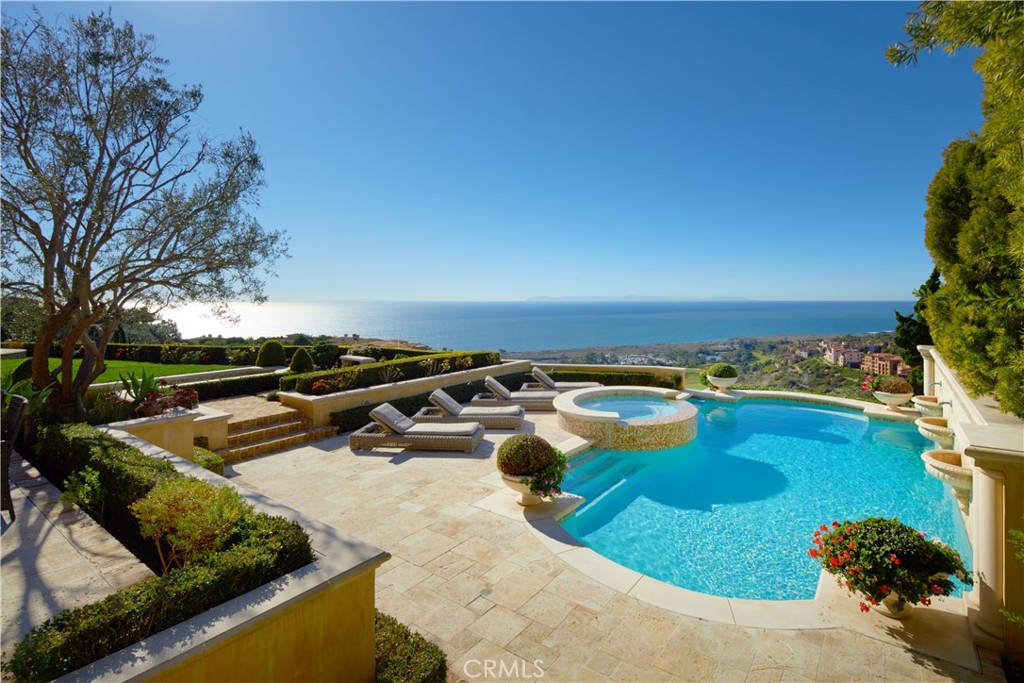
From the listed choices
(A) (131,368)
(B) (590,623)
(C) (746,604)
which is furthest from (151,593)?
(A) (131,368)

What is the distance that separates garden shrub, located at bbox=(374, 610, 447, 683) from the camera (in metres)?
3.30

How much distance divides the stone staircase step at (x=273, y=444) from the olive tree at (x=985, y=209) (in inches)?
488

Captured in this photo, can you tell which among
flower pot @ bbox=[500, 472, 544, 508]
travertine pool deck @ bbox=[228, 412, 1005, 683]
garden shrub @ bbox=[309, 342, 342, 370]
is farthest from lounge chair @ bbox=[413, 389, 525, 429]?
garden shrub @ bbox=[309, 342, 342, 370]

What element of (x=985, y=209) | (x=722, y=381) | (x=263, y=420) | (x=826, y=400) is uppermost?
(x=985, y=209)

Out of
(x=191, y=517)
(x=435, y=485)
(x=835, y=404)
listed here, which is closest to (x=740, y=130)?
(x=835, y=404)

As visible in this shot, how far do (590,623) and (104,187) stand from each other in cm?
1120

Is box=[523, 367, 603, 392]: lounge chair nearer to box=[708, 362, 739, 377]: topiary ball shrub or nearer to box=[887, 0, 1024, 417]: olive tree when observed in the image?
box=[708, 362, 739, 377]: topiary ball shrub

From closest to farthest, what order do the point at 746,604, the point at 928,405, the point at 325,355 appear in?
the point at 746,604
the point at 928,405
the point at 325,355

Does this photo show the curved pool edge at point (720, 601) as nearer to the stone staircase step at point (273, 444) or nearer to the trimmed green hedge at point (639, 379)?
the stone staircase step at point (273, 444)

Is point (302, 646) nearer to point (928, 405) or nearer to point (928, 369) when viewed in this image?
point (928, 405)

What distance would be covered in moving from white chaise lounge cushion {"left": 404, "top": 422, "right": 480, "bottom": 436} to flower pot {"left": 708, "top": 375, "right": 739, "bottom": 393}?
11168 millimetres

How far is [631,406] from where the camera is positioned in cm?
1452

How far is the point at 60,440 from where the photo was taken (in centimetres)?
644

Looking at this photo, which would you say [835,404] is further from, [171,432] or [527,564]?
[171,432]
